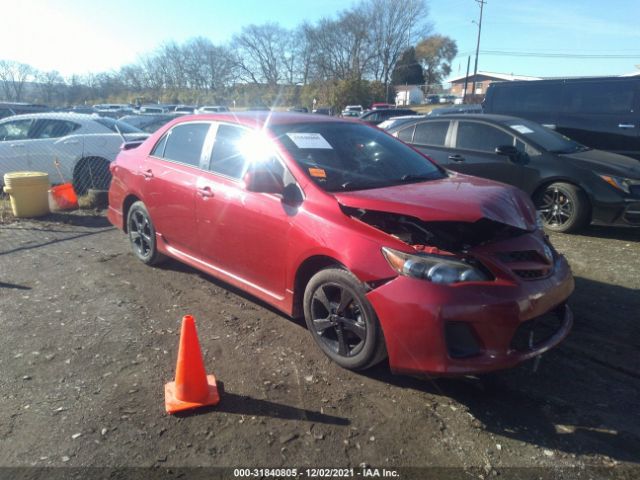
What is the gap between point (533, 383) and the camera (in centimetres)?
305

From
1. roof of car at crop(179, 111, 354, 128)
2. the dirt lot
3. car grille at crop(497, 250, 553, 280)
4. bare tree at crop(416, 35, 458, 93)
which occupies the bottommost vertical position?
the dirt lot

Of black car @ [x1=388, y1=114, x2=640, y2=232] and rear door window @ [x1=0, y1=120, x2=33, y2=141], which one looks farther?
rear door window @ [x1=0, y1=120, x2=33, y2=141]

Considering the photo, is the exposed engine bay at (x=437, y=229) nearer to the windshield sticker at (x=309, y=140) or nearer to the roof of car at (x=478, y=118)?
the windshield sticker at (x=309, y=140)

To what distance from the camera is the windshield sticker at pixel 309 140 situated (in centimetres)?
376

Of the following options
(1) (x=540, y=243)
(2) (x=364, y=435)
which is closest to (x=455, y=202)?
(1) (x=540, y=243)

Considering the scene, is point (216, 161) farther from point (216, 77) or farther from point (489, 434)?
point (216, 77)

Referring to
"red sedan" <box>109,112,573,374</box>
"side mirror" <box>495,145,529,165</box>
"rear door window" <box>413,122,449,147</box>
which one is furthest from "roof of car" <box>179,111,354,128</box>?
"rear door window" <box>413,122,449,147</box>

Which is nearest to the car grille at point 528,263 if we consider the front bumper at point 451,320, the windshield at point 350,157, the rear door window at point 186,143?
the front bumper at point 451,320

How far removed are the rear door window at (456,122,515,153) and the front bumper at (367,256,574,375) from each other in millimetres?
4600

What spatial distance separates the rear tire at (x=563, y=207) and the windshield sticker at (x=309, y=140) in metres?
4.00

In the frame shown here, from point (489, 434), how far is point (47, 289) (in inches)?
167

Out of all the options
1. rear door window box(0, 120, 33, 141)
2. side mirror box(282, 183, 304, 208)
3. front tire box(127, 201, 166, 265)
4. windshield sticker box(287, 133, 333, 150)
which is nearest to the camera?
side mirror box(282, 183, 304, 208)

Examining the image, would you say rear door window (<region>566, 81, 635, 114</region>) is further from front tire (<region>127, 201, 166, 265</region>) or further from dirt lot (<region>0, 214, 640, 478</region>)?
front tire (<region>127, 201, 166, 265</region>)

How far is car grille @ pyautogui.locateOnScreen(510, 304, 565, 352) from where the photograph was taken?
9.06 ft
